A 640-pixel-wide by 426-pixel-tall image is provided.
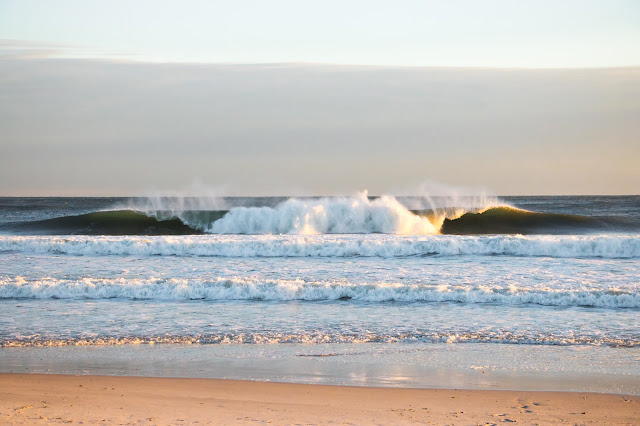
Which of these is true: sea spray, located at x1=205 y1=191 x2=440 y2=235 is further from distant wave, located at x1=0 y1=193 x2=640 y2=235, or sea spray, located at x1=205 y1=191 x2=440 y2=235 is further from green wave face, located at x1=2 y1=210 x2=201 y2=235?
green wave face, located at x1=2 y1=210 x2=201 y2=235

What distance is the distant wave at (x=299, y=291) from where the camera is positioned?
987 centimetres

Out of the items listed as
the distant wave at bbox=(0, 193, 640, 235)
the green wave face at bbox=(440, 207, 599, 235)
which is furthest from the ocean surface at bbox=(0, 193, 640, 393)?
the green wave face at bbox=(440, 207, 599, 235)

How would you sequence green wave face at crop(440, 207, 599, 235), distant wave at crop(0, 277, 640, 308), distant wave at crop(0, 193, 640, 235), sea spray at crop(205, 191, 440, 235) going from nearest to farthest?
distant wave at crop(0, 277, 640, 308) → sea spray at crop(205, 191, 440, 235) → distant wave at crop(0, 193, 640, 235) → green wave face at crop(440, 207, 599, 235)

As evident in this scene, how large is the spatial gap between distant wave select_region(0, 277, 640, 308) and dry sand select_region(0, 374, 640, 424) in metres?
4.91

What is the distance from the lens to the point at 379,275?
1239 centimetres

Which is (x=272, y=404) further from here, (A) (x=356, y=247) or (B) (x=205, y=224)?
(B) (x=205, y=224)

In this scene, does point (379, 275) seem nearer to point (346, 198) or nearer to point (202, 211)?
point (346, 198)

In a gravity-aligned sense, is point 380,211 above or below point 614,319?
above

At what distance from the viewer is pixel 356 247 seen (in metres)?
15.9

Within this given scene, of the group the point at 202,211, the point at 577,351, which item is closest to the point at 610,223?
the point at 202,211

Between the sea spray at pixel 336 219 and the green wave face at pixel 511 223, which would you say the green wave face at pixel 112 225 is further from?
the green wave face at pixel 511 223

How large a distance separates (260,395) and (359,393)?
0.88 m

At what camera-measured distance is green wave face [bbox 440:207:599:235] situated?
2584 centimetres

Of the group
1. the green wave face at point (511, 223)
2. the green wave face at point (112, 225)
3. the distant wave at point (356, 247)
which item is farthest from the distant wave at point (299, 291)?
the green wave face at point (112, 225)
